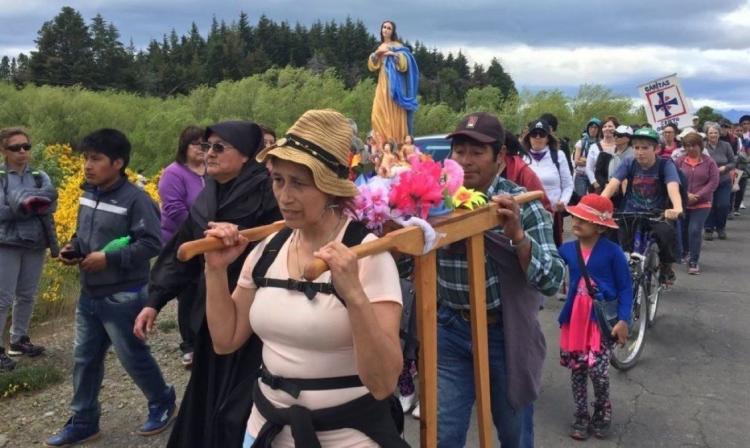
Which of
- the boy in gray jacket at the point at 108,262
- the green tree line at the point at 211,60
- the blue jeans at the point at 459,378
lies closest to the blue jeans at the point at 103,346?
the boy in gray jacket at the point at 108,262

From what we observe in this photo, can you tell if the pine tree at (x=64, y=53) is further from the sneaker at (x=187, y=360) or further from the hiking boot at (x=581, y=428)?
the hiking boot at (x=581, y=428)

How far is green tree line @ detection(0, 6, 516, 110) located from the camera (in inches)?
1959

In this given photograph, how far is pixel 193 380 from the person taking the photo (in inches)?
119

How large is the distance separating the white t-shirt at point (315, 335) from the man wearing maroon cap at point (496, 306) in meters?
0.85

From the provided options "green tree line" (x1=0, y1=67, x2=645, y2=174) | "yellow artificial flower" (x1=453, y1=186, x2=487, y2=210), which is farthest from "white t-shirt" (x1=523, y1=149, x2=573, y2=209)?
"green tree line" (x1=0, y1=67, x2=645, y2=174)

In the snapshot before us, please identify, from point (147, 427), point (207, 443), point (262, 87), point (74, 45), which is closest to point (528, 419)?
point (207, 443)

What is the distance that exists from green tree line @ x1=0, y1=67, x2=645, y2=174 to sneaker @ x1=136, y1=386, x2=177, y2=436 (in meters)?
11.1

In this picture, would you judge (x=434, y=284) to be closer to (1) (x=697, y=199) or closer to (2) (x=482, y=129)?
(2) (x=482, y=129)

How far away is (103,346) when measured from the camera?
13.8 feet

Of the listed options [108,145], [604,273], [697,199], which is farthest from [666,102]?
[108,145]

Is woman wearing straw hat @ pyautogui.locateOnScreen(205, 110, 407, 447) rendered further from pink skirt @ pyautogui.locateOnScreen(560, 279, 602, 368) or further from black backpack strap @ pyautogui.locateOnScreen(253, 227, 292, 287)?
pink skirt @ pyautogui.locateOnScreen(560, 279, 602, 368)

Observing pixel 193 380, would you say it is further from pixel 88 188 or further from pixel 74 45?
pixel 74 45

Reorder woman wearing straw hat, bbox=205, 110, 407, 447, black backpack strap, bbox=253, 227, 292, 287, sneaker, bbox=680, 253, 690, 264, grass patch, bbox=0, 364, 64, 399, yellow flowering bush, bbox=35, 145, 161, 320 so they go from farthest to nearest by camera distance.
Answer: sneaker, bbox=680, 253, 690, 264
yellow flowering bush, bbox=35, 145, 161, 320
grass patch, bbox=0, 364, 64, 399
black backpack strap, bbox=253, 227, 292, 287
woman wearing straw hat, bbox=205, 110, 407, 447

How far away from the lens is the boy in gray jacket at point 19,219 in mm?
5219
